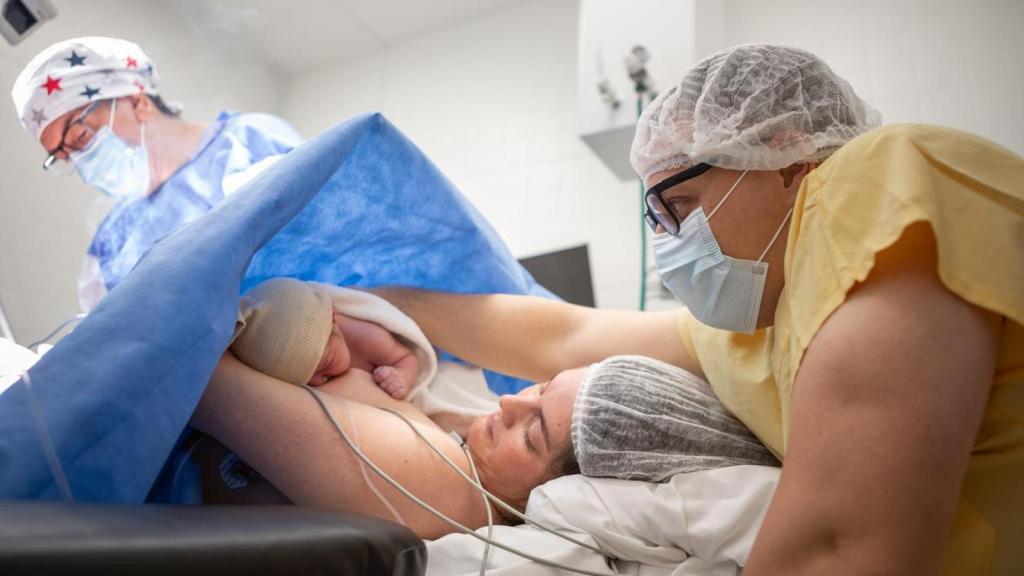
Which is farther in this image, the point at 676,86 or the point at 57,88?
the point at 57,88

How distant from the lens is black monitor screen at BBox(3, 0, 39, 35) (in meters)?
0.99

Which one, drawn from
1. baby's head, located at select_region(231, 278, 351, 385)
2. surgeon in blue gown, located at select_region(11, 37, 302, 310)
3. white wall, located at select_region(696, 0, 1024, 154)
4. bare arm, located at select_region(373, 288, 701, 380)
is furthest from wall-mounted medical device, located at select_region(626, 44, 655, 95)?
baby's head, located at select_region(231, 278, 351, 385)

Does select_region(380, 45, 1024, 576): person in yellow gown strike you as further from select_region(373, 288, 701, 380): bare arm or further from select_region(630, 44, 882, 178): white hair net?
select_region(373, 288, 701, 380): bare arm

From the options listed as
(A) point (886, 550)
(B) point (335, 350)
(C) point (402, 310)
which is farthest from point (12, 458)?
(C) point (402, 310)

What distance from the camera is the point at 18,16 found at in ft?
3.35

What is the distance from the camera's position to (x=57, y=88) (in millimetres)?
1389

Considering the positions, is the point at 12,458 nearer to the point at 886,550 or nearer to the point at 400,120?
the point at 886,550

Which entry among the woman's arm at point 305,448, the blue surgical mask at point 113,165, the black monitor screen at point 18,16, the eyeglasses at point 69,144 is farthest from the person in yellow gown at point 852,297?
the blue surgical mask at point 113,165

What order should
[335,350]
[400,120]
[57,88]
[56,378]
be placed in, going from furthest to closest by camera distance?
[400,120], [57,88], [335,350], [56,378]

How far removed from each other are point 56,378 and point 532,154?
216cm

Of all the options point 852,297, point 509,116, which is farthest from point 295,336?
point 509,116

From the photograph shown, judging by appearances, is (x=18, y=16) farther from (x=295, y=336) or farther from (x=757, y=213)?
(x=757, y=213)

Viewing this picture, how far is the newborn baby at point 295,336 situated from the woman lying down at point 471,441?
0.01m

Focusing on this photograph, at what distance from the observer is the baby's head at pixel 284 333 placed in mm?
1160
